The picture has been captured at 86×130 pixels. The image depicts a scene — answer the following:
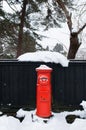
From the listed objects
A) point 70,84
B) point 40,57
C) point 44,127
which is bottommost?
point 44,127

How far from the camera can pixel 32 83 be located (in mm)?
Answer: 8945

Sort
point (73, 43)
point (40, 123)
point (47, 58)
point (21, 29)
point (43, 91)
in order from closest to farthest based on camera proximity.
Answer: point (40, 123) < point (43, 91) < point (47, 58) < point (73, 43) < point (21, 29)

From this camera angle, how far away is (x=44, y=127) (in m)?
7.24

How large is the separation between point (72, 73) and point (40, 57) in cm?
104

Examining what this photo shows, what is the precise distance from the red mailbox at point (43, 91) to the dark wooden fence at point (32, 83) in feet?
3.39

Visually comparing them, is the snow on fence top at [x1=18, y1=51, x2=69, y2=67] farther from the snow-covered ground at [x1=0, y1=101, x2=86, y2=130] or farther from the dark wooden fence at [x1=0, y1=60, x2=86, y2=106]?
the snow-covered ground at [x1=0, y1=101, x2=86, y2=130]

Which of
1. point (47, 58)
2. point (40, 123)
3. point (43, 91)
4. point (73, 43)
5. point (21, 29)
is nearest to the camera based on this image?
point (40, 123)

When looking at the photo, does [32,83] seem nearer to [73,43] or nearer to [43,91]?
[43,91]

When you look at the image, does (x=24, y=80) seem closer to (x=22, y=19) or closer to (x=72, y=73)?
(x=72, y=73)

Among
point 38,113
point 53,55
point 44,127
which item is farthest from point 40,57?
point 44,127

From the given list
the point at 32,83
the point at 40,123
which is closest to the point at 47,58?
the point at 32,83

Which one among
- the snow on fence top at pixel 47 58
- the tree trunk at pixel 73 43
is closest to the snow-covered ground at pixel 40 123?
the snow on fence top at pixel 47 58

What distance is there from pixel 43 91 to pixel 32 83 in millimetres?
1165

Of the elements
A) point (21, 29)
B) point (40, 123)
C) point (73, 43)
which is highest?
point (21, 29)
